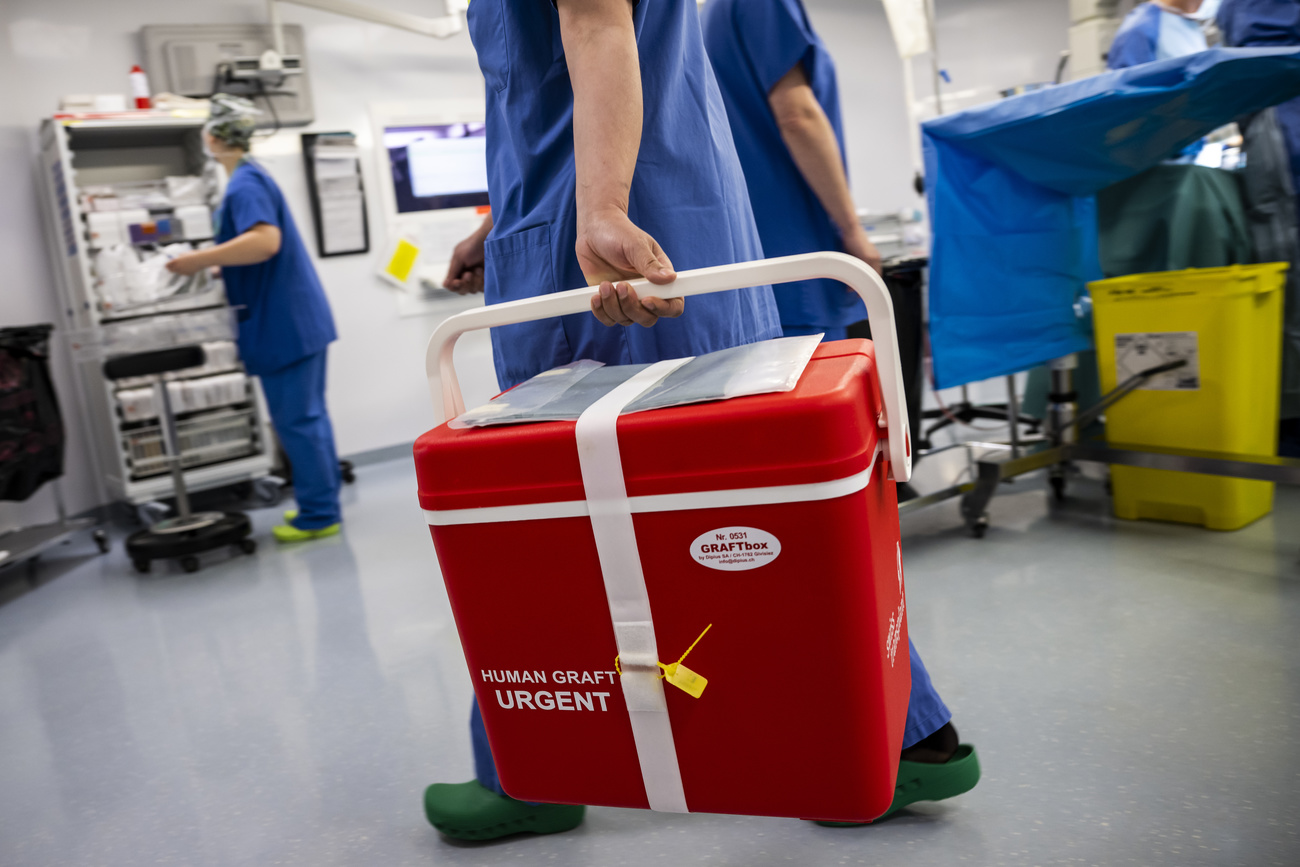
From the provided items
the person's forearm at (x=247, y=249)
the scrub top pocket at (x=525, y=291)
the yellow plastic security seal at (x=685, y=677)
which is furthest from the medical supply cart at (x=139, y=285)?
the yellow plastic security seal at (x=685, y=677)

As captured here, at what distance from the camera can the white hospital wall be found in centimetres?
374

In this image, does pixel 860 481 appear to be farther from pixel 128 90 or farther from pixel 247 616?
pixel 128 90

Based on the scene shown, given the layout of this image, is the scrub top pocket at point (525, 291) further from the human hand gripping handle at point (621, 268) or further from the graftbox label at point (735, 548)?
the graftbox label at point (735, 548)

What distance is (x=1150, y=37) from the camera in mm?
2631

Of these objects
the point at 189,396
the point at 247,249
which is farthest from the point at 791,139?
the point at 189,396

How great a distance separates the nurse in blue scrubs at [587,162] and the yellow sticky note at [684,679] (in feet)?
1.14

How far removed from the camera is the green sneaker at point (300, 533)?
3273 millimetres

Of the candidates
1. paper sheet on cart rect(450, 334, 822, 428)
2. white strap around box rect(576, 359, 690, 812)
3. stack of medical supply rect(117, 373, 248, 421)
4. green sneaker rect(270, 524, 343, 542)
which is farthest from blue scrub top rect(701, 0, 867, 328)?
stack of medical supply rect(117, 373, 248, 421)

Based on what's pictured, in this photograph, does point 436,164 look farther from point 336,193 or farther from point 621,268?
point 621,268

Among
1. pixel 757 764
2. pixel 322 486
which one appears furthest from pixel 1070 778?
pixel 322 486

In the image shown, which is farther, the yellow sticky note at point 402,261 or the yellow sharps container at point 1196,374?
the yellow sticky note at point 402,261

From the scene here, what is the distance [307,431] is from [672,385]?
2765mm

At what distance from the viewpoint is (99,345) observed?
10.2 ft

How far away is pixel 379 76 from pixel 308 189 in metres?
0.68
